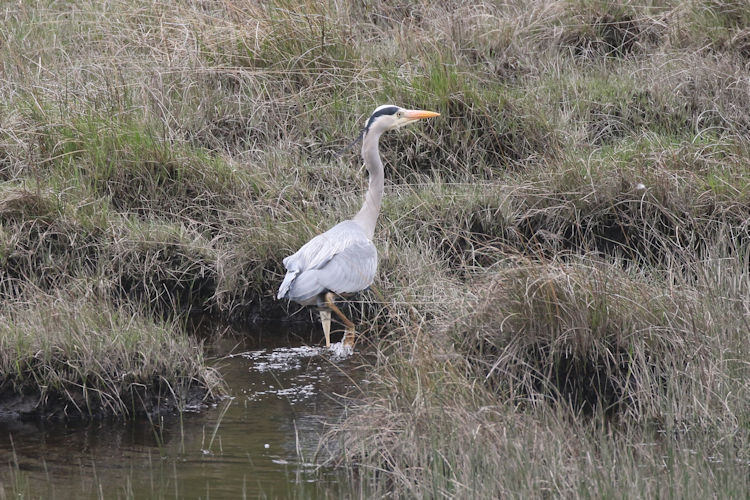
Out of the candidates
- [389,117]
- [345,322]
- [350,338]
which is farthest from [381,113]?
[350,338]

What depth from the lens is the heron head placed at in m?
6.61

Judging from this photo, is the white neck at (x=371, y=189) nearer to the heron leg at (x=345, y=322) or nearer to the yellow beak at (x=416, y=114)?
the yellow beak at (x=416, y=114)

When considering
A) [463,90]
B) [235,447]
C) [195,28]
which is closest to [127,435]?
Result: [235,447]

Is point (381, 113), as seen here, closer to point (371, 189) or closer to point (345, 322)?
point (371, 189)

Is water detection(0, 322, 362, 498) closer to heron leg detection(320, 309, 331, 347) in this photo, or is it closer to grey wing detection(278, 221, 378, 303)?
heron leg detection(320, 309, 331, 347)

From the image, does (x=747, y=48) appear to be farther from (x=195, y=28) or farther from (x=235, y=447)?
(x=235, y=447)

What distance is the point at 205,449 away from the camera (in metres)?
4.52

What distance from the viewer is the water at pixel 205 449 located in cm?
410

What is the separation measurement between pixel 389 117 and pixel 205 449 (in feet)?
9.20

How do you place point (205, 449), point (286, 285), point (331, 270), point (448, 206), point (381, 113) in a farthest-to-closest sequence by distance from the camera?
point (448, 206) < point (381, 113) < point (331, 270) < point (286, 285) < point (205, 449)

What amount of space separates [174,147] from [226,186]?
55 cm

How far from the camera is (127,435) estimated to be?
15.4ft

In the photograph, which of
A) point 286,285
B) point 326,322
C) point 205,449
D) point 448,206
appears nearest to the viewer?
point 205,449

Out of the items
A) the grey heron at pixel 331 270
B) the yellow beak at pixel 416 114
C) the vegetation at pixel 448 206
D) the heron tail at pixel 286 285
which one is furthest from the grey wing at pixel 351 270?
the yellow beak at pixel 416 114
